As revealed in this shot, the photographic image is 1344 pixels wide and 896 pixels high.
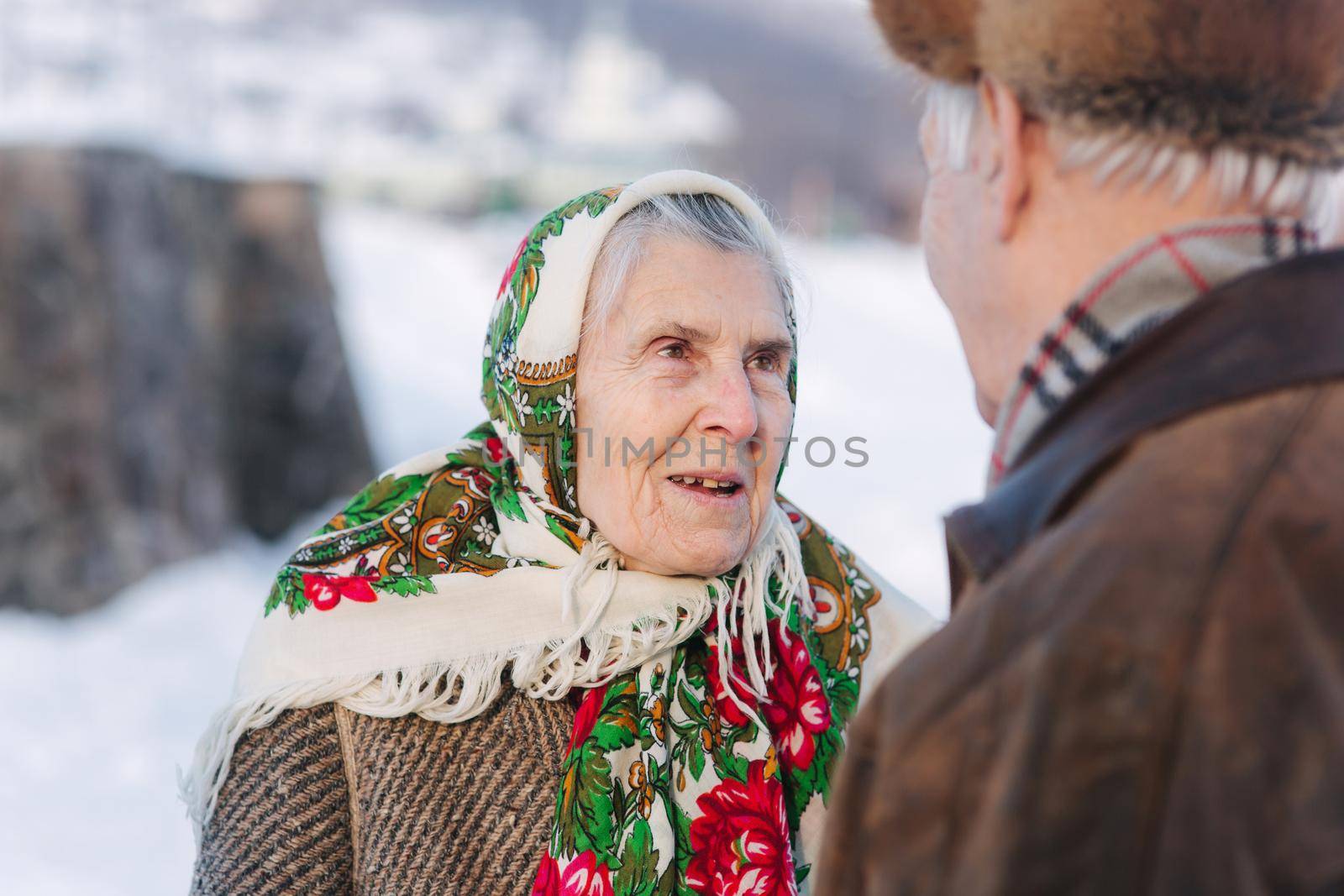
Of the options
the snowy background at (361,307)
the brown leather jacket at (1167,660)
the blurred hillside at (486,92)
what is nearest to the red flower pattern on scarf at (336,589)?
the snowy background at (361,307)

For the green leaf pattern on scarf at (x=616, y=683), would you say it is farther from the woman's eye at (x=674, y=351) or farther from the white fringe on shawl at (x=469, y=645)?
the woman's eye at (x=674, y=351)

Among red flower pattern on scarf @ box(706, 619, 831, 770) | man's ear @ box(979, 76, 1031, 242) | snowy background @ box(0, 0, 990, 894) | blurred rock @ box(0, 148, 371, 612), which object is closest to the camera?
man's ear @ box(979, 76, 1031, 242)

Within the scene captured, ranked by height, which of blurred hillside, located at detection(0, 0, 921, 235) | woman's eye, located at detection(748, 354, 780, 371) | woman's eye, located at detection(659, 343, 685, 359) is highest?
blurred hillside, located at detection(0, 0, 921, 235)

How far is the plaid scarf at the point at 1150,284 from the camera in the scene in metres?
0.95

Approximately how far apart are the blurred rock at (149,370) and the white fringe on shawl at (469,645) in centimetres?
420

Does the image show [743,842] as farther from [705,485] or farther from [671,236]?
[671,236]

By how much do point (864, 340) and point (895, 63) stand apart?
11333 mm

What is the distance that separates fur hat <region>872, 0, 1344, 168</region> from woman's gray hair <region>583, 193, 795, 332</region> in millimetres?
883

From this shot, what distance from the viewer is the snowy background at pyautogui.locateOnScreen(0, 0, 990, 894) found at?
4352 mm

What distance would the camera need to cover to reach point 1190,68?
946 millimetres

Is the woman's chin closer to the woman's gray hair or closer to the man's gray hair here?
the woman's gray hair

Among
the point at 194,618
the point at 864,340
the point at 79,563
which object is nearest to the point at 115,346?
the point at 79,563

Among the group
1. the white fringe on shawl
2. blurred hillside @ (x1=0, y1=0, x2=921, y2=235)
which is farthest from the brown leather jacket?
blurred hillside @ (x1=0, y1=0, x2=921, y2=235)

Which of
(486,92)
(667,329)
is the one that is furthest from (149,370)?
(486,92)
